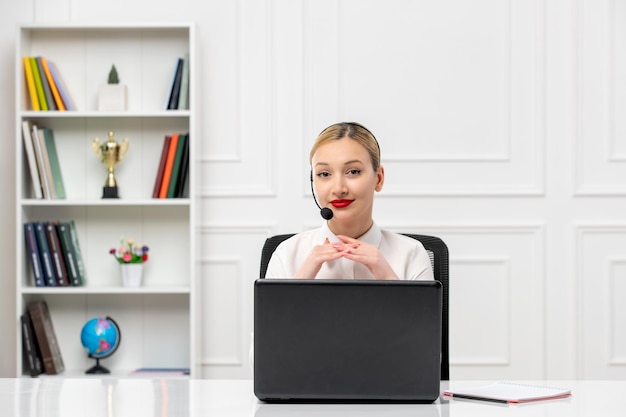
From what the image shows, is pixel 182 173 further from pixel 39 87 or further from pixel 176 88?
pixel 39 87

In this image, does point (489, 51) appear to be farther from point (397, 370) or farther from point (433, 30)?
point (397, 370)

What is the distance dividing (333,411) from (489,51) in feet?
8.77

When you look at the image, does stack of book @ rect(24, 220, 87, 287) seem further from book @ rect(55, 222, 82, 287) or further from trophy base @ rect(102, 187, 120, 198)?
trophy base @ rect(102, 187, 120, 198)

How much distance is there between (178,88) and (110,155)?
42 centimetres

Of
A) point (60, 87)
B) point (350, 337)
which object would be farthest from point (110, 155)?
point (350, 337)

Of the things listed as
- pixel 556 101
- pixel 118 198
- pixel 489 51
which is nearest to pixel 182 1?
pixel 118 198

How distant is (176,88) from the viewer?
368 centimetres

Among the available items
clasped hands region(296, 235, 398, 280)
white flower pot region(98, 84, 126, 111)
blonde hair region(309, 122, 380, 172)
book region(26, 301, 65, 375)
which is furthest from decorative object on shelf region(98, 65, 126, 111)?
clasped hands region(296, 235, 398, 280)

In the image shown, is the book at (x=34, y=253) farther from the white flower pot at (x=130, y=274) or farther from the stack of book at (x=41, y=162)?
the white flower pot at (x=130, y=274)

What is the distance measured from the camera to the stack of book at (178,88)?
3.67 meters

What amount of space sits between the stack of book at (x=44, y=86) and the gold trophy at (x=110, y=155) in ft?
0.71

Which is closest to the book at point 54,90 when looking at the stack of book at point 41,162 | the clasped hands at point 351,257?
the stack of book at point 41,162

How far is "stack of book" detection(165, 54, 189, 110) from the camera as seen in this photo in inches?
145

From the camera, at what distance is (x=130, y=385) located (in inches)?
64.7
